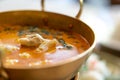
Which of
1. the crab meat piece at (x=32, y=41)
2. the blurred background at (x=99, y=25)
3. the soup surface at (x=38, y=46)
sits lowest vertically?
the blurred background at (x=99, y=25)

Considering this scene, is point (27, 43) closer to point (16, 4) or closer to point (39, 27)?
point (39, 27)

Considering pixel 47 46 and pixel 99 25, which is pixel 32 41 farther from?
pixel 99 25

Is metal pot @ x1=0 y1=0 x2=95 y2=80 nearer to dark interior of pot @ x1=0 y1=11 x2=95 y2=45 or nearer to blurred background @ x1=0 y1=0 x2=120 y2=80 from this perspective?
dark interior of pot @ x1=0 y1=11 x2=95 y2=45

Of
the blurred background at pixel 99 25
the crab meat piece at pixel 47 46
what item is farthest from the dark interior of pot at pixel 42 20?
the blurred background at pixel 99 25

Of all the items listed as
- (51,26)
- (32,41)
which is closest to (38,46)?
(32,41)

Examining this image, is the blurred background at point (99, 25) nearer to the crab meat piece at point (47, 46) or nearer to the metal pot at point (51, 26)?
the metal pot at point (51, 26)

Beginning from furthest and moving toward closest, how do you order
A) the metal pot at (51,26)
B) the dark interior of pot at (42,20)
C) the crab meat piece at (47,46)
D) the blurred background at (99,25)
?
the blurred background at (99,25)
the dark interior of pot at (42,20)
the crab meat piece at (47,46)
the metal pot at (51,26)
